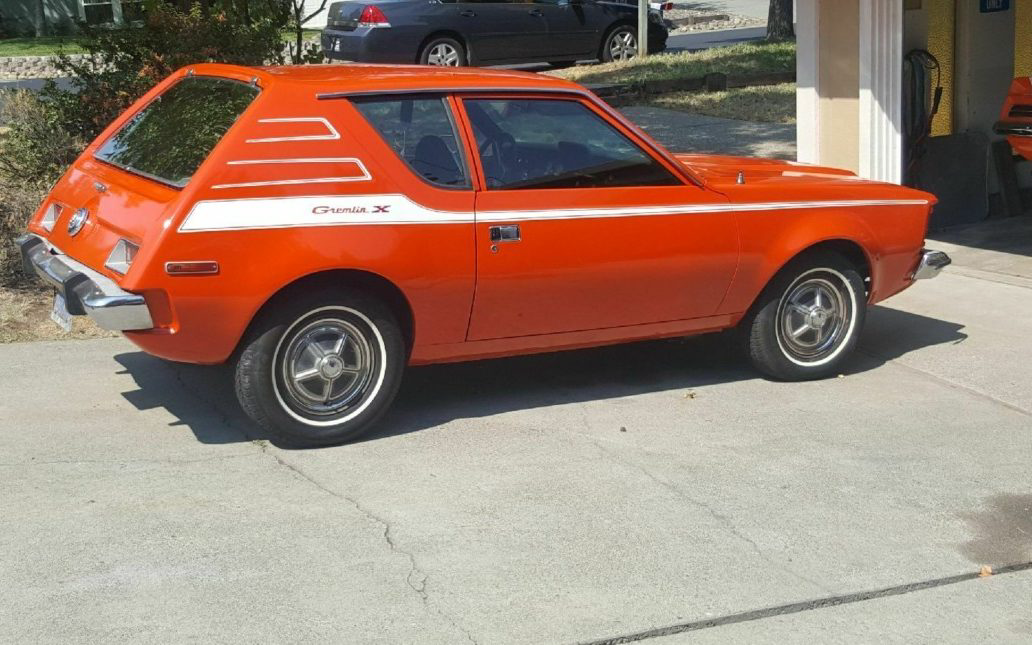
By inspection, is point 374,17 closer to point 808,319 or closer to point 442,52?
point 442,52

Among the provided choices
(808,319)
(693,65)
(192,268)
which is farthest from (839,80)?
(693,65)

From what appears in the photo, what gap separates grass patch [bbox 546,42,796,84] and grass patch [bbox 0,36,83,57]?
461 inches

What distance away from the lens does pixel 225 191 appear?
5746 mm

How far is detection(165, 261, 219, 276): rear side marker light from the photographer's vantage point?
5613mm

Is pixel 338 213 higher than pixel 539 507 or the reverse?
higher

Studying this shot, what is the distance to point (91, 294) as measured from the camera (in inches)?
227

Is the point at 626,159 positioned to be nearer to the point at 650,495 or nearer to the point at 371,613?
the point at 650,495

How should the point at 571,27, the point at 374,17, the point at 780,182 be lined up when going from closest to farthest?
the point at 780,182 < the point at 374,17 < the point at 571,27

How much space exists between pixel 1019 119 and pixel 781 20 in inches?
580

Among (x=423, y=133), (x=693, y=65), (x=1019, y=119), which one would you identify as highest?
(x=693, y=65)

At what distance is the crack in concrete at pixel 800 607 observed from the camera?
14.5ft

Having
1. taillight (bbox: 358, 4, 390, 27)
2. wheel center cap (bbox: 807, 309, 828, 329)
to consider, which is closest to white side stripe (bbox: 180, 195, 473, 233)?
wheel center cap (bbox: 807, 309, 828, 329)

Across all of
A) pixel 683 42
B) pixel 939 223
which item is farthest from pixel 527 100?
pixel 683 42

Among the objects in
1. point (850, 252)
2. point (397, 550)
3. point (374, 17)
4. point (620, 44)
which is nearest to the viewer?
point (397, 550)
